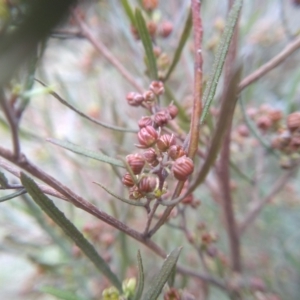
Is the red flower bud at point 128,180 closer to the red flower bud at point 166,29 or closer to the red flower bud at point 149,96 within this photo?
the red flower bud at point 149,96

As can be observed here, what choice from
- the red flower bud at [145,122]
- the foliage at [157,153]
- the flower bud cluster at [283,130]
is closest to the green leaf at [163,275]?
the foliage at [157,153]

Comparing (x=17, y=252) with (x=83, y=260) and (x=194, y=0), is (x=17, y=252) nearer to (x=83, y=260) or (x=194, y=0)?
(x=83, y=260)

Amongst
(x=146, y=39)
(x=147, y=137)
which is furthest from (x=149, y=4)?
(x=147, y=137)

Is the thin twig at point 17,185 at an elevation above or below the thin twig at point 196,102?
below

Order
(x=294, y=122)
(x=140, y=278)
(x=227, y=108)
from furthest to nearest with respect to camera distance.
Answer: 1. (x=294, y=122)
2. (x=140, y=278)
3. (x=227, y=108)

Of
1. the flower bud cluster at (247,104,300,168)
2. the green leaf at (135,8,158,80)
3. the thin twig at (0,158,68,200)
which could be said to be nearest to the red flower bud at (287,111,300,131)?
the flower bud cluster at (247,104,300,168)

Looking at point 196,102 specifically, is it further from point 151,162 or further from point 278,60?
point 278,60
